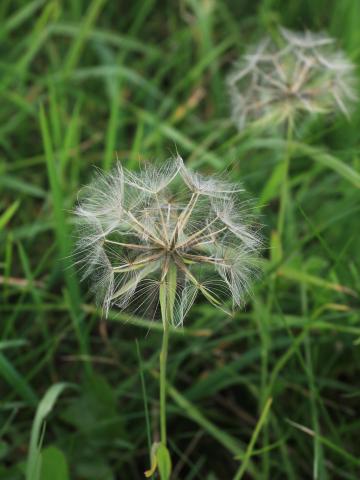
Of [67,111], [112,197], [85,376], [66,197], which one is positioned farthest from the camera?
[67,111]

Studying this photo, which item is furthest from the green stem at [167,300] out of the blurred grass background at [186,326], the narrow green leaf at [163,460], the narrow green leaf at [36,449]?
the narrow green leaf at [36,449]

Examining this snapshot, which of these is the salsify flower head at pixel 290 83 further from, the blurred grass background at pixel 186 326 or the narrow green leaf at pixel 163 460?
the narrow green leaf at pixel 163 460

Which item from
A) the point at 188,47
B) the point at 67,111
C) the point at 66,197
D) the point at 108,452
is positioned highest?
the point at 188,47

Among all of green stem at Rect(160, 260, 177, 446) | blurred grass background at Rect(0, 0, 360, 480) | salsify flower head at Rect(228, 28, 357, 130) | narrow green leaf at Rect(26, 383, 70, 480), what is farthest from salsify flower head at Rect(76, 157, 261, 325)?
salsify flower head at Rect(228, 28, 357, 130)

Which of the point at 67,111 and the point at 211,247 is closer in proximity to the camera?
the point at 211,247

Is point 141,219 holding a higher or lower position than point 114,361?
higher

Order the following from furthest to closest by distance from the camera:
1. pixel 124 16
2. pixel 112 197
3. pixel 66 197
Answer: pixel 124 16, pixel 66 197, pixel 112 197

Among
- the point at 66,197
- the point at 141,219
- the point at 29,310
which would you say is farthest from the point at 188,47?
the point at 141,219

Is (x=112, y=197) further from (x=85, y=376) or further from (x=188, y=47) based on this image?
(x=188, y=47)
